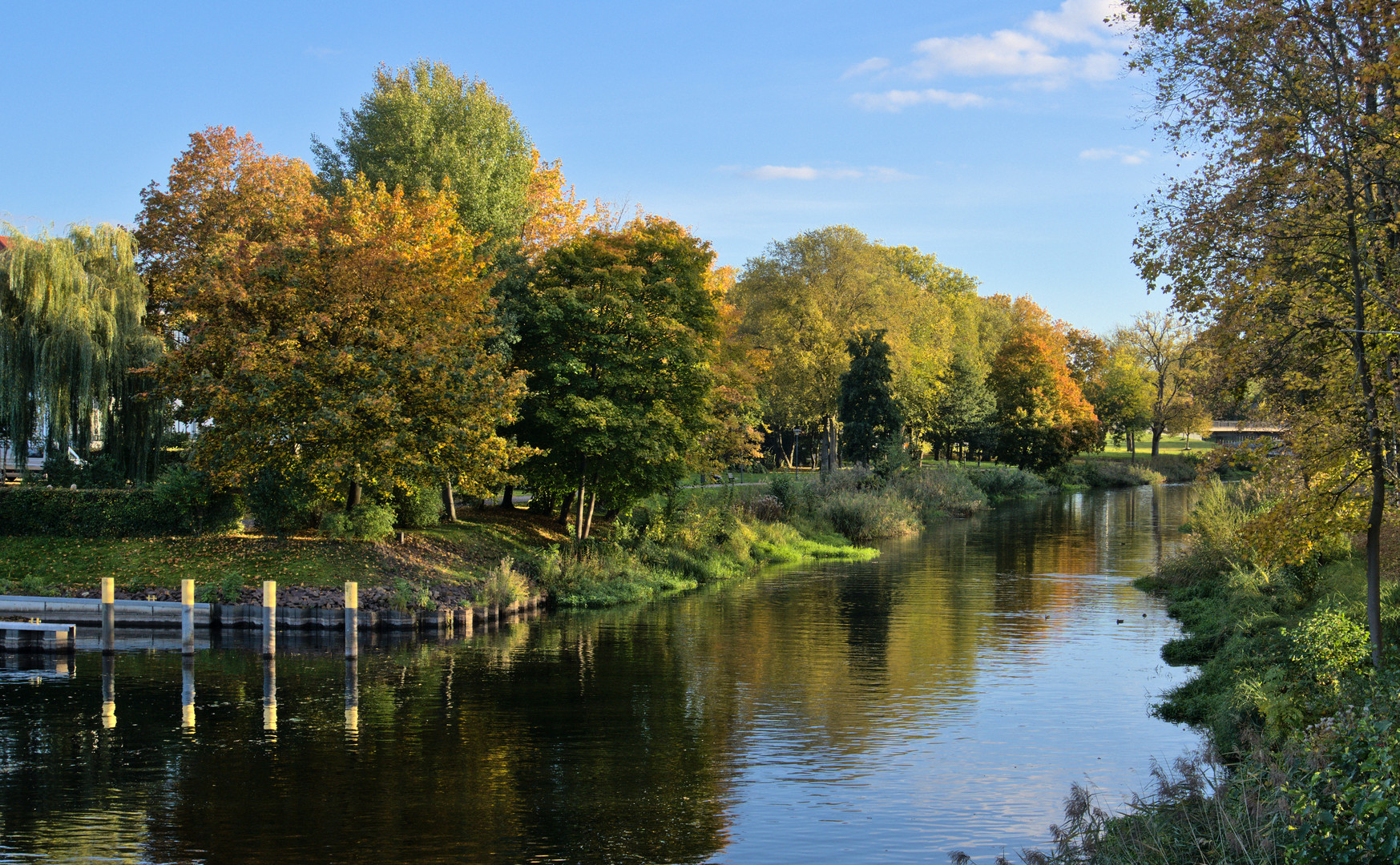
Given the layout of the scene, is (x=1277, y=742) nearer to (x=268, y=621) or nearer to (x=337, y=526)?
(x=268, y=621)

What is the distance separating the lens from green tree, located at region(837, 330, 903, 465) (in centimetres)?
5794

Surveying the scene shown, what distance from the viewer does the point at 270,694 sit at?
1914cm

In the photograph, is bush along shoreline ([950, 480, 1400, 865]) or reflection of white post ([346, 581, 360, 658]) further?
reflection of white post ([346, 581, 360, 658])

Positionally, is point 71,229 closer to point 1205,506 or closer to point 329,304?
point 329,304

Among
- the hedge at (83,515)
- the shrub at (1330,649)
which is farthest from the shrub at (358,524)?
the shrub at (1330,649)

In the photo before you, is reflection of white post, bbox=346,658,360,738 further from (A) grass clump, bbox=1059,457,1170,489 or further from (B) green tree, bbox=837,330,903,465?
(A) grass clump, bbox=1059,457,1170,489

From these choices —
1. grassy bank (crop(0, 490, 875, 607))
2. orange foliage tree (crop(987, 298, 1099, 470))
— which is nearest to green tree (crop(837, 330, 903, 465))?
grassy bank (crop(0, 490, 875, 607))

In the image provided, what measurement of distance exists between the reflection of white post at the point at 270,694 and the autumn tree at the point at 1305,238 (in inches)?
610

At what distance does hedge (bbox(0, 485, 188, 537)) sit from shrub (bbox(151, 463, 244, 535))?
0.86 ft

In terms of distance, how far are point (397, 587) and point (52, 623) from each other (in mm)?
7575

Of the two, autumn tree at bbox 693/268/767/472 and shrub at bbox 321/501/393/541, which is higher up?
autumn tree at bbox 693/268/767/472

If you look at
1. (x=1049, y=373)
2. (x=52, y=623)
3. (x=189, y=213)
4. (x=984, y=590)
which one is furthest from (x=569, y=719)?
(x=1049, y=373)

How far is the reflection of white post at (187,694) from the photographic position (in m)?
17.4

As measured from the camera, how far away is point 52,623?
944 inches
